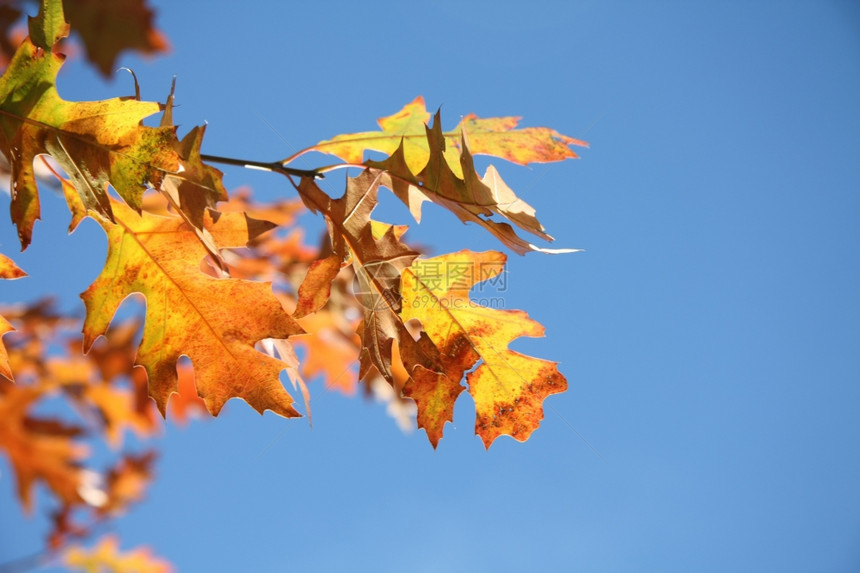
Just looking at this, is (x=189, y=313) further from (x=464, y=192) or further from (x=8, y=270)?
(x=464, y=192)

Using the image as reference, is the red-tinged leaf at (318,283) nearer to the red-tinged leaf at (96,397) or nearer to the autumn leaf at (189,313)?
the autumn leaf at (189,313)

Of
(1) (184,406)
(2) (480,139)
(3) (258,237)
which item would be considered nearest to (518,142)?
(2) (480,139)

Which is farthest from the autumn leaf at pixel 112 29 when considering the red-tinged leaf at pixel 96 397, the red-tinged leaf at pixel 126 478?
the red-tinged leaf at pixel 126 478

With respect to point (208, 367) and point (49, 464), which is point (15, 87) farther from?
point (49, 464)

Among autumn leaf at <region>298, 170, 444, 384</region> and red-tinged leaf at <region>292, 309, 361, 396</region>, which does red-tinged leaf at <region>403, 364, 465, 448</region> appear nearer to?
autumn leaf at <region>298, 170, 444, 384</region>

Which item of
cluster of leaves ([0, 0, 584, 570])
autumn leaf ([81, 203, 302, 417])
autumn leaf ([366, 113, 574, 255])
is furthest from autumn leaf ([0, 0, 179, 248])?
autumn leaf ([366, 113, 574, 255])

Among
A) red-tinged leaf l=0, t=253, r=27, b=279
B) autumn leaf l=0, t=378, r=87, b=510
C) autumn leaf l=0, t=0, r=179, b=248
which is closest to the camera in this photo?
autumn leaf l=0, t=0, r=179, b=248
